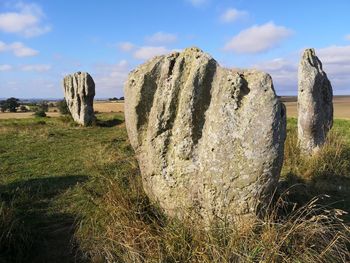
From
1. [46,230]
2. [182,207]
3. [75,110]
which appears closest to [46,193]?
[46,230]

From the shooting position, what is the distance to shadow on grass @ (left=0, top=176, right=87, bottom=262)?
19.3 feet

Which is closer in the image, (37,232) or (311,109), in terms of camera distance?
(37,232)

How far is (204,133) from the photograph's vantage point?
20.2 ft

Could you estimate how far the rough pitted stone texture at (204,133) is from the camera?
5.63m

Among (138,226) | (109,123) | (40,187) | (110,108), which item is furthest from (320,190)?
(110,108)

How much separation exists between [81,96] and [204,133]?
23.0 meters

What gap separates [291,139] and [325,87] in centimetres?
213

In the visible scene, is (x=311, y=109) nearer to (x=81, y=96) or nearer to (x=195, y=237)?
(x=195, y=237)

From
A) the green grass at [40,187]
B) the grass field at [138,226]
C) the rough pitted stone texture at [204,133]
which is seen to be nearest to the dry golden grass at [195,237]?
the grass field at [138,226]

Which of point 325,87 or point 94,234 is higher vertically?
point 325,87

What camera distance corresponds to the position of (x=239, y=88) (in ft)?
19.4

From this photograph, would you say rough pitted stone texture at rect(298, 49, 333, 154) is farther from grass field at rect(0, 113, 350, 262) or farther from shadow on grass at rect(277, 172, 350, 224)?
shadow on grass at rect(277, 172, 350, 224)

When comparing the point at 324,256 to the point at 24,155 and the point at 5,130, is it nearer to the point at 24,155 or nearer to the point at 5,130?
the point at 24,155

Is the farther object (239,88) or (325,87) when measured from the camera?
(325,87)
